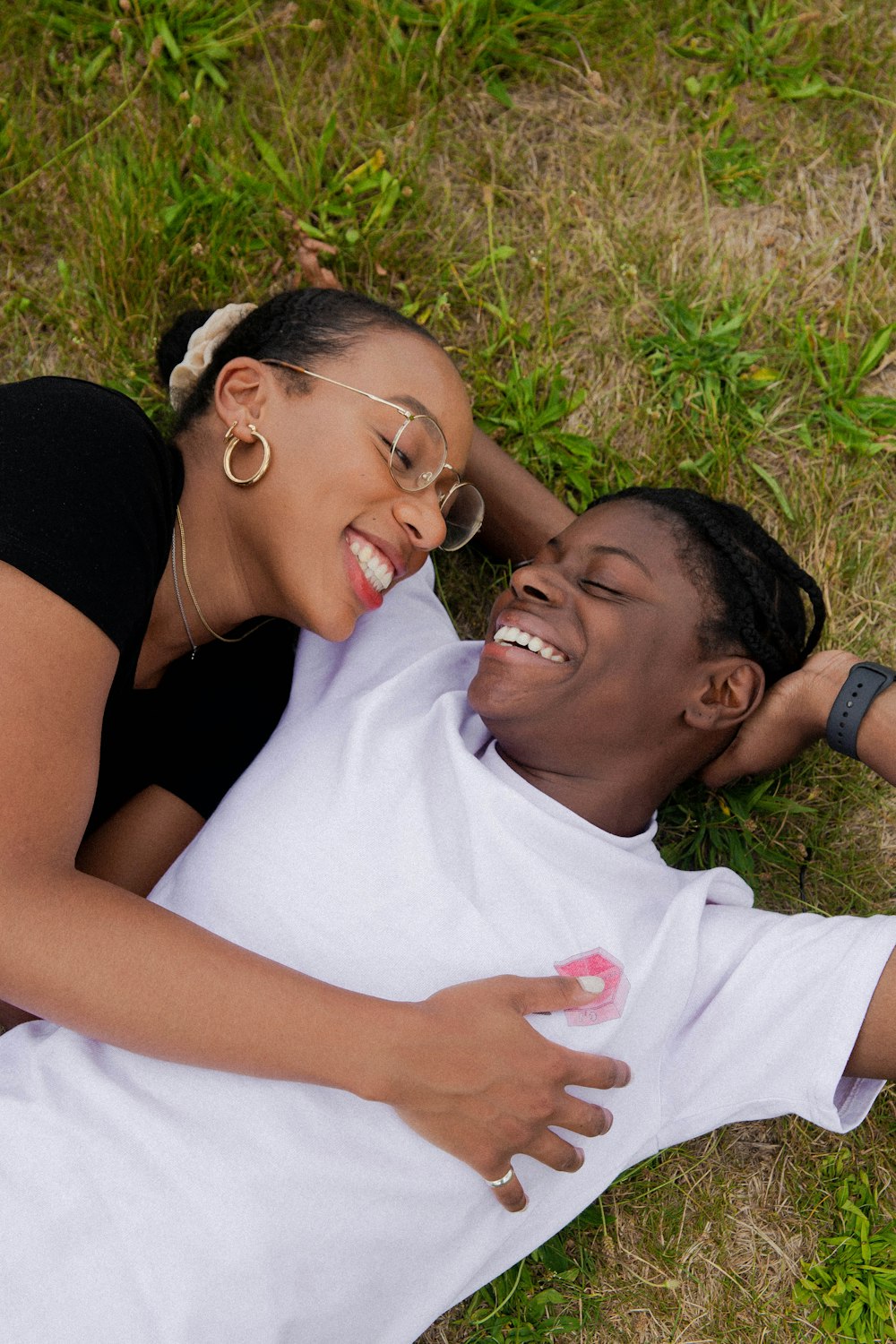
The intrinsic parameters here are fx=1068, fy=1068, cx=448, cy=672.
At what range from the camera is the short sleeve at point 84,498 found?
7.60 ft

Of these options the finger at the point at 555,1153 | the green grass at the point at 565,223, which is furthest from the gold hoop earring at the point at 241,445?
the finger at the point at 555,1153

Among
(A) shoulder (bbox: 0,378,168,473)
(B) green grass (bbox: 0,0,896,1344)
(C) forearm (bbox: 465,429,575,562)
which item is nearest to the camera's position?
(A) shoulder (bbox: 0,378,168,473)

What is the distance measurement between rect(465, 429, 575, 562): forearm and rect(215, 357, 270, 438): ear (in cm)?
82

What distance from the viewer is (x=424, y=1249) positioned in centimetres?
263

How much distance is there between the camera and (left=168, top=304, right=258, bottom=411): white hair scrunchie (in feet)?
9.95

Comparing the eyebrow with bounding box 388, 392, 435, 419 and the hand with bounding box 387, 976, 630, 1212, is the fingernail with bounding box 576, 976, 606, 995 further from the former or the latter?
the eyebrow with bounding box 388, 392, 435, 419

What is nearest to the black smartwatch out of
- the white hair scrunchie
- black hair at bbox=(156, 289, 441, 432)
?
black hair at bbox=(156, 289, 441, 432)

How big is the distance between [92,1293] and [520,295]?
3.31 m

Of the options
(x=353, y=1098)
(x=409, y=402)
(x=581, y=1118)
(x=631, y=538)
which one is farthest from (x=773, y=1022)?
(x=409, y=402)

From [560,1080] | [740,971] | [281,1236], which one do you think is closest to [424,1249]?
[281,1236]

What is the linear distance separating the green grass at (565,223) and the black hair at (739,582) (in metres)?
0.58

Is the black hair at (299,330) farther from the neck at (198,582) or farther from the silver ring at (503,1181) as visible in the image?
the silver ring at (503,1181)

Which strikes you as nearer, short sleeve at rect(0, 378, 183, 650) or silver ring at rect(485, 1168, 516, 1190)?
short sleeve at rect(0, 378, 183, 650)

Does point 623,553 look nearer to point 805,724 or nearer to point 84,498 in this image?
point 805,724
